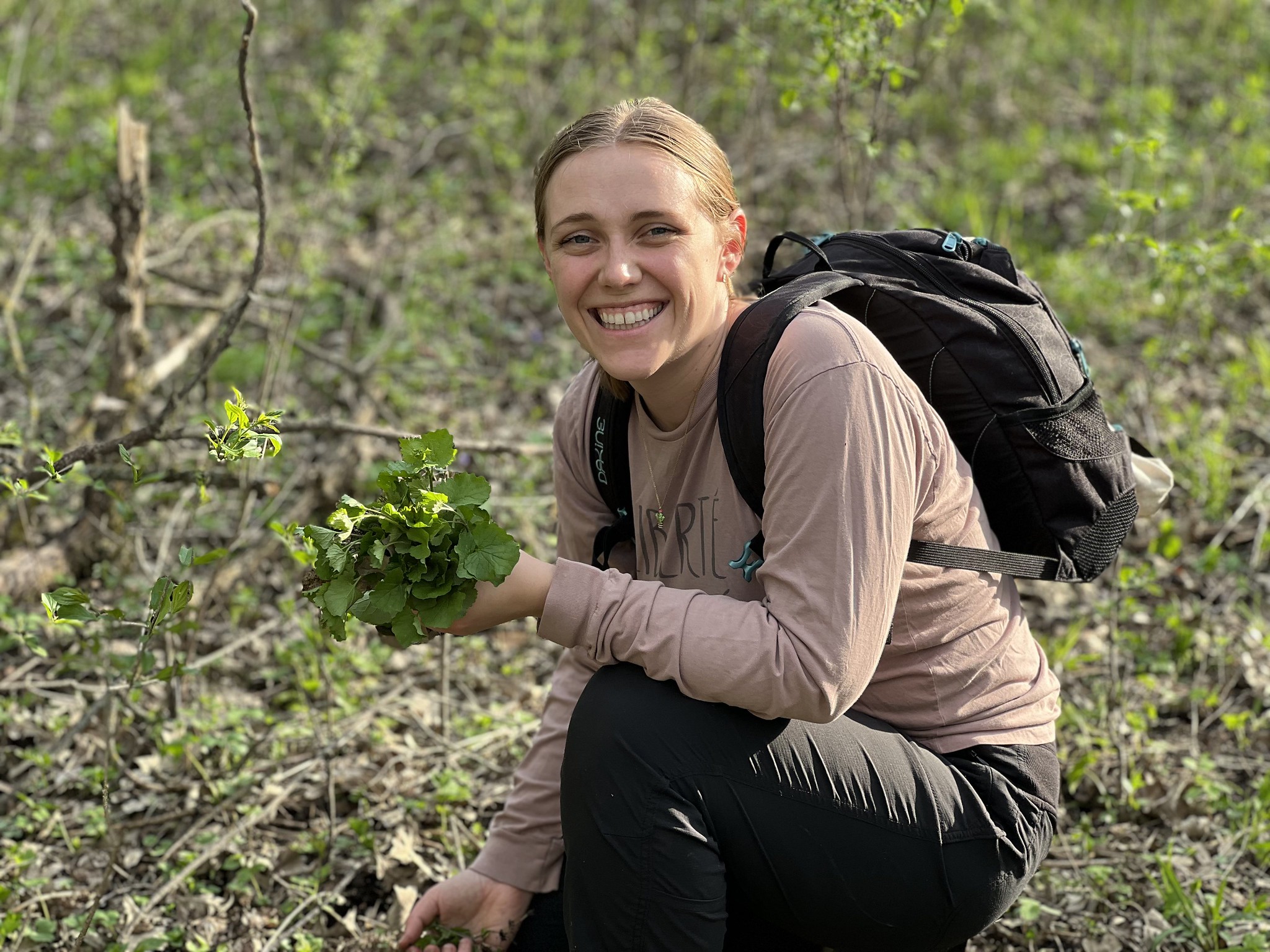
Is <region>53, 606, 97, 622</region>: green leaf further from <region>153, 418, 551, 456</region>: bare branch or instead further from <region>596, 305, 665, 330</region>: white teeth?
<region>596, 305, 665, 330</region>: white teeth

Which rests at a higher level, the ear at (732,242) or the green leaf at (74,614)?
the ear at (732,242)

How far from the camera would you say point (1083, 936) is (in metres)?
2.32

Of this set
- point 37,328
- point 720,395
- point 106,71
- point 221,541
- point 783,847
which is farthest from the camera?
point 106,71

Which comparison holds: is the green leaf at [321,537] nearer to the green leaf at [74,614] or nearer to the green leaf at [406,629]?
the green leaf at [406,629]

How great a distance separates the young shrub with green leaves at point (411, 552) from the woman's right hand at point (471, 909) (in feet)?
2.41

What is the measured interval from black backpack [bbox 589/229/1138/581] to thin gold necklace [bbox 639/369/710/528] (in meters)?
0.12

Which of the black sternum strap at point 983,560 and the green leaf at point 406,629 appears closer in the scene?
the green leaf at point 406,629

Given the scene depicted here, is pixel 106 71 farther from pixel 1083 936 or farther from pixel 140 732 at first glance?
pixel 1083 936

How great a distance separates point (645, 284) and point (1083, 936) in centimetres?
167

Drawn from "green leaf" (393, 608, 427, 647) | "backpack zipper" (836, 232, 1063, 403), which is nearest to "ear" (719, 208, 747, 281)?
"backpack zipper" (836, 232, 1063, 403)

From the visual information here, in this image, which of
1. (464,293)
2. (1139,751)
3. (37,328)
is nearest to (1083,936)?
(1139,751)

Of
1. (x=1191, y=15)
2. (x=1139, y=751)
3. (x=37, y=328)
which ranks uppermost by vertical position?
(x=1191, y=15)

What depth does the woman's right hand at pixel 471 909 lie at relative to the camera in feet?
Result: 7.11

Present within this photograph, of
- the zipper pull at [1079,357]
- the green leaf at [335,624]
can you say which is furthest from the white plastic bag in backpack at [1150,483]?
the green leaf at [335,624]
